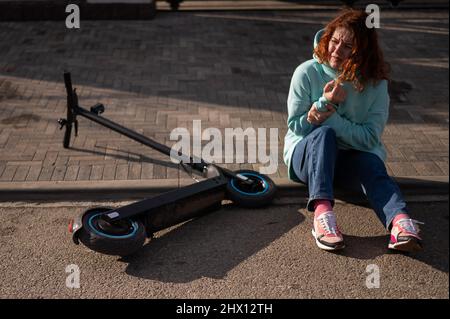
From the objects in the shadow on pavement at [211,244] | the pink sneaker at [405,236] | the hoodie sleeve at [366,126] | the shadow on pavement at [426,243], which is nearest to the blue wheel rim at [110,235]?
the shadow on pavement at [211,244]

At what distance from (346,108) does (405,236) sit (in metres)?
0.92

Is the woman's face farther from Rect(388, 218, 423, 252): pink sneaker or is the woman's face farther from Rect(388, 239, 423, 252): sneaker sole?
Rect(388, 239, 423, 252): sneaker sole

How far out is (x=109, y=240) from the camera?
325 cm

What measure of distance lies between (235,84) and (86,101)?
1516 mm

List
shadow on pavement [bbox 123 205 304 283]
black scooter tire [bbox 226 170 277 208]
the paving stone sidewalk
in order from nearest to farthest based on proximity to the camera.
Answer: shadow on pavement [bbox 123 205 304 283]
black scooter tire [bbox 226 170 277 208]
the paving stone sidewalk

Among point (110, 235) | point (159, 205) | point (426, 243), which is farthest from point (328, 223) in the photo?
point (110, 235)

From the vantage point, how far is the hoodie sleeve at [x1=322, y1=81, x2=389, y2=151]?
3768mm

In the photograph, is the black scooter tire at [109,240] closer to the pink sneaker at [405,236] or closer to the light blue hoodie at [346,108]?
the light blue hoodie at [346,108]

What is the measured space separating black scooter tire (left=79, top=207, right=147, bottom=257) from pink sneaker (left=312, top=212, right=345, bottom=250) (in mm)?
1013

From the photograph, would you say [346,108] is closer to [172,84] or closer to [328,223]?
[328,223]

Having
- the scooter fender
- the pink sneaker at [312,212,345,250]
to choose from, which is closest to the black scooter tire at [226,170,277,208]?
the pink sneaker at [312,212,345,250]

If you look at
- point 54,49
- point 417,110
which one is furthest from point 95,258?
point 54,49

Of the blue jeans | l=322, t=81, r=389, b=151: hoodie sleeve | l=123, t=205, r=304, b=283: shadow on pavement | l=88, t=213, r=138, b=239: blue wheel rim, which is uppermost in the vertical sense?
l=322, t=81, r=389, b=151: hoodie sleeve
